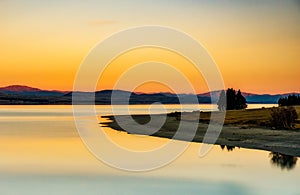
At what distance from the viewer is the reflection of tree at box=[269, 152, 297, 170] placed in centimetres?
1093

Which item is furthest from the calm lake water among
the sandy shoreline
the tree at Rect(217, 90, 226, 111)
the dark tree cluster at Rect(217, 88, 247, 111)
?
the tree at Rect(217, 90, 226, 111)

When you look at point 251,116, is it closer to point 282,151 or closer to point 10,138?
point 282,151

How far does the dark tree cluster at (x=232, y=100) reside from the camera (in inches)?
707

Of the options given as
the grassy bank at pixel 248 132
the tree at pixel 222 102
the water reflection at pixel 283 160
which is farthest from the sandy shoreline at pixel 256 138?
the tree at pixel 222 102

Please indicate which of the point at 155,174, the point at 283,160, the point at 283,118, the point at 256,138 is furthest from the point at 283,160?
the point at 283,118

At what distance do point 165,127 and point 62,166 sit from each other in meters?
7.73

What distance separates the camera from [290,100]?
16.1 metres

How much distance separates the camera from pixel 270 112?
53.3 feet

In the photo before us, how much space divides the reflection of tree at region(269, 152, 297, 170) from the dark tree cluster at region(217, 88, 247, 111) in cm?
580

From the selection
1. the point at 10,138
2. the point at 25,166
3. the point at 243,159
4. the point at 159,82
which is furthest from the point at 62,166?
the point at 10,138

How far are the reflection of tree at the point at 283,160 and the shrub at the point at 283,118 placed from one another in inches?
134

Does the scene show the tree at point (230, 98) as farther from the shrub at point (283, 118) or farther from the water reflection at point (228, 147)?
the water reflection at point (228, 147)

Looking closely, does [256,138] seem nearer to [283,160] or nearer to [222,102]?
[283,160]

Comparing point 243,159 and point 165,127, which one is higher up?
point 165,127
